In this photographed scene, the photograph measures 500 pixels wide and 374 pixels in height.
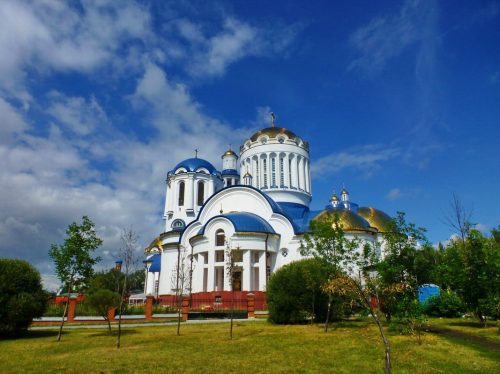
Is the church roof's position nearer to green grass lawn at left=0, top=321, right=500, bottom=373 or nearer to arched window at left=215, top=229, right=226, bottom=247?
arched window at left=215, top=229, right=226, bottom=247

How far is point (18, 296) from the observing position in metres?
14.2

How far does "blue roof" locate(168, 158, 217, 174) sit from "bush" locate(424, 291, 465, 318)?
2808cm

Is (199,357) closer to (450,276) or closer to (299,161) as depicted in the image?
(450,276)

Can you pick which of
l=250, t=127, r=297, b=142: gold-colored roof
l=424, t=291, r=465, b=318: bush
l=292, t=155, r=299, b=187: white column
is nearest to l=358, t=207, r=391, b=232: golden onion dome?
l=292, t=155, r=299, b=187: white column

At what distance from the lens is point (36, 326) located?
18.8 meters

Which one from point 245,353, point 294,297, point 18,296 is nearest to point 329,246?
point 294,297

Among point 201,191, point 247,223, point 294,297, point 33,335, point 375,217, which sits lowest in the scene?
point 33,335

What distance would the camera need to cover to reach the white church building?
2897cm

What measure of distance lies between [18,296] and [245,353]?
29.9ft

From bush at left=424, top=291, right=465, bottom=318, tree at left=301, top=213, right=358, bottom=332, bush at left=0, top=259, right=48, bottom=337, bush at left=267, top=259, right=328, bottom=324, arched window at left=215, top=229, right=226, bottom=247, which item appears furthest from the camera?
arched window at left=215, top=229, right=226, bottom=247

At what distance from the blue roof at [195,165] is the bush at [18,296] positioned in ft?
96.1

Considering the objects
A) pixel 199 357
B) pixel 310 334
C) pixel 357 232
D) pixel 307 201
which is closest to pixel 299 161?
pixel 307 201

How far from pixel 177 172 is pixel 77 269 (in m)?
29.7

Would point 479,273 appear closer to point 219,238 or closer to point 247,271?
point 247,271
